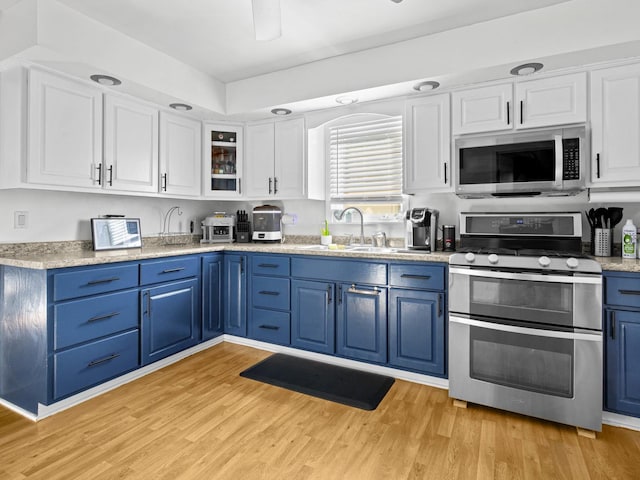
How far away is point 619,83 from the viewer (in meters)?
2.27

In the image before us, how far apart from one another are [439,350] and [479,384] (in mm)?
327

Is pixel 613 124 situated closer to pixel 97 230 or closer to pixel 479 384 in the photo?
pixel 479 384

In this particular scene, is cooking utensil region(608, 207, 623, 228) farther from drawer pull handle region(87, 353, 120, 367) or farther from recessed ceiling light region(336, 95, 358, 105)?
drawer pull handle region(87, 353, 120, 367)

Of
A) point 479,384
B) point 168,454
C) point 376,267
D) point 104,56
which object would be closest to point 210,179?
point 104,56

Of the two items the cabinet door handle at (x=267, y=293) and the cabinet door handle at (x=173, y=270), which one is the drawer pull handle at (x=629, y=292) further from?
the cabinet door handle at (x=173, y=270)

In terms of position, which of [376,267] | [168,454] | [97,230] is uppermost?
[97,230]

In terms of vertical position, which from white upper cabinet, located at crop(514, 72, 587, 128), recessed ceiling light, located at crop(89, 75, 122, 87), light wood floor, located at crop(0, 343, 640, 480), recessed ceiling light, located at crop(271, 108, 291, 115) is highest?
recessed ceiling light, located at crop(271, 108, 291, 115)

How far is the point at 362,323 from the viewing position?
2.81m

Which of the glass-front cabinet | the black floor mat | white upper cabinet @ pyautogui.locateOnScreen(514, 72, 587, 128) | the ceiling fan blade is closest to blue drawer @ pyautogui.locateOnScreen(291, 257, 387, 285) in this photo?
the black floor mat

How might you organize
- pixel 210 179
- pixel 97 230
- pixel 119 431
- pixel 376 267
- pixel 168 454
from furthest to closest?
1. pixel 210 179
2. pixel 97 230
3. pixel 376 267
4. pixel 119 431
5. pixel 168 454

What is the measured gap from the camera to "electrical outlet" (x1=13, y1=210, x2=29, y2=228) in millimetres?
2568

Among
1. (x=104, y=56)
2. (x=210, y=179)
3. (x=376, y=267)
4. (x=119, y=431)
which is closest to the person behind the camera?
(x=119, y=431)

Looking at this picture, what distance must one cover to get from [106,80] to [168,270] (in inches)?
57.9

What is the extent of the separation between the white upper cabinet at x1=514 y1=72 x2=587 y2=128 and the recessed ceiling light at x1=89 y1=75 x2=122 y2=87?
287cm
